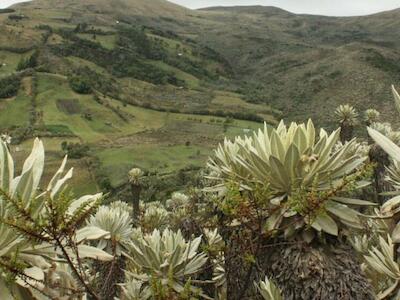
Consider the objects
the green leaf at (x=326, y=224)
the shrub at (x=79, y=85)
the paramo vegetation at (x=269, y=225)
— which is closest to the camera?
the paramo vegetation at (x=269, y=225)

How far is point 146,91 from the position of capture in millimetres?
139125

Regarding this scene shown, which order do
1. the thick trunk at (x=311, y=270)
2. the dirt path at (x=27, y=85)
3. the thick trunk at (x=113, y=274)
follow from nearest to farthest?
1. the thick trunk at (x=311, y=270)
2. the thick trunk at (x=113, y=274)
3. the dirt path at (x=27, y=85)

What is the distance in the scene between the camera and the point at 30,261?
3.94 m

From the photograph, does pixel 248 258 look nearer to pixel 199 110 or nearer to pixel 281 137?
pixel 281 137

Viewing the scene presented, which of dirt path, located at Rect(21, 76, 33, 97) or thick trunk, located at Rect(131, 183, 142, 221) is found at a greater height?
thick trunk, located at Rect(131, 183, 142, 221)

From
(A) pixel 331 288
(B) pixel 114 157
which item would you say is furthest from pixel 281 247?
(B) pixel 114 157

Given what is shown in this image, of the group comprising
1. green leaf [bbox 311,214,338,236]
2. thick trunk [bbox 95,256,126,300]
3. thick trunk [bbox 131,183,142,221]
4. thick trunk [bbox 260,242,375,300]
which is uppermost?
green leaf [bbox 311,214,338,236]

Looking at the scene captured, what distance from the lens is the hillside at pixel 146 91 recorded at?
86.7 metres

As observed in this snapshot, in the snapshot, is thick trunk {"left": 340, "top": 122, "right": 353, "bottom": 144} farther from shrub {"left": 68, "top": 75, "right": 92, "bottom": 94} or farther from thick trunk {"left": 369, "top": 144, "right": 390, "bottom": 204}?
shrub {"left": 68, "top": 75, "right": 92, "bottom": 94}

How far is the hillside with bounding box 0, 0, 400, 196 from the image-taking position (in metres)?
86.7

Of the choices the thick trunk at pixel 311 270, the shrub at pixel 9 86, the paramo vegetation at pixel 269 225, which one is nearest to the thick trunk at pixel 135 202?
the paramo vegetation at pixel 269 225

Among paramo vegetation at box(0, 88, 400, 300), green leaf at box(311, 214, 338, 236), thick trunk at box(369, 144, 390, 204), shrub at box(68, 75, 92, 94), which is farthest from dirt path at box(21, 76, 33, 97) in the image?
green leaf at box(311, 214, 338, 236)

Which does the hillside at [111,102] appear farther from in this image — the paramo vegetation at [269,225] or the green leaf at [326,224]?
the green leaf at [326,224]

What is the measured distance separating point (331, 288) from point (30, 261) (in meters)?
2.10
